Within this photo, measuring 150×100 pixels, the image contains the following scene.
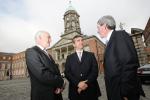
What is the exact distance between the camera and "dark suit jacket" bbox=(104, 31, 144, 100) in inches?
88.1

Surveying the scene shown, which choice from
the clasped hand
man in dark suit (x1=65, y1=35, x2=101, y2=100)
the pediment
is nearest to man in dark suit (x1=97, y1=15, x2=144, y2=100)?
the clasped hand

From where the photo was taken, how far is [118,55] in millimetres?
2451

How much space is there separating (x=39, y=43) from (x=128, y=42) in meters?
1.80

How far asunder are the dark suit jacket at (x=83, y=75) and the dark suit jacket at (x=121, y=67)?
3.41 feet

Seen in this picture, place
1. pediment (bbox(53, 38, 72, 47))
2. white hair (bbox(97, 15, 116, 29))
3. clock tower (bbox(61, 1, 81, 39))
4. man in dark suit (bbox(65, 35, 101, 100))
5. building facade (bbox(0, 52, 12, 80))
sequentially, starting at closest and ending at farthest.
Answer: white hair (bbox(97, 15, 116, 29)) < man in dark suit (bbox(65, 35, 101, 100)) < pediment (bbox(53, 38, 72, 47)) < clock tower (bbox(61, 1, 81, 39)) < building facade (bbox(0, 52, 12, 80))

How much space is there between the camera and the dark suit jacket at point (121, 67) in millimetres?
2239

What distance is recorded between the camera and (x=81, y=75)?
3691mm

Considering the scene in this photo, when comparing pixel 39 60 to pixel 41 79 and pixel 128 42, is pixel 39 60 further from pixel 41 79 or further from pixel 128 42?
pixel 128 42

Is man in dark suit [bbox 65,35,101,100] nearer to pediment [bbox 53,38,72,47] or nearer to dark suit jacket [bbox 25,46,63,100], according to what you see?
dark suit jacket [bbox 25,46,63,100]

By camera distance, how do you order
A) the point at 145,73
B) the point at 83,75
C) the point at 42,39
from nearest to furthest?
the point at 42,39
the point at 83,75
the point at 145,73

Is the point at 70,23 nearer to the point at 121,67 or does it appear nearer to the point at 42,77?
the point at 42,77

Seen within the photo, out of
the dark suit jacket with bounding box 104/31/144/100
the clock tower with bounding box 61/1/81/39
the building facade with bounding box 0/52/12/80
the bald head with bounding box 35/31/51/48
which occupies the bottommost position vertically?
the dark suit jacket with bounding box 104/31/144/100

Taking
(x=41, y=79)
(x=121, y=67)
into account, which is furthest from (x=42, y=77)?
(x=121, y=67)

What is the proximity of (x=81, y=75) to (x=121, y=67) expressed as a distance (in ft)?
4.75
